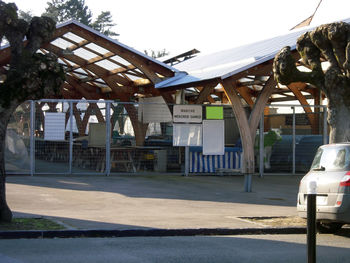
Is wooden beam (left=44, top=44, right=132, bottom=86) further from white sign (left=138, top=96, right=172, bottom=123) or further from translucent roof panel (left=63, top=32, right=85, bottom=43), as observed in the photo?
white sign (left=138, top=96, right=172, bottom=123)

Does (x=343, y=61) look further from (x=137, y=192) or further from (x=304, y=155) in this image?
(x=304, y=155)

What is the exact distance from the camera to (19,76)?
9094 mm

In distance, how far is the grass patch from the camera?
29.7ft

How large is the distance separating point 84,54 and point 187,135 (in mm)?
6487

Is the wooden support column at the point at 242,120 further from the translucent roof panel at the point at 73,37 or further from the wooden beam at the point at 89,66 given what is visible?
the wooden beam at the point at 89,66

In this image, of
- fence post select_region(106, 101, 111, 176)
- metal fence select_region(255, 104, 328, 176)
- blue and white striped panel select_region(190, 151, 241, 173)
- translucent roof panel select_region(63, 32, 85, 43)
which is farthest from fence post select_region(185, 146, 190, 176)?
translucent roof panel select_region(63, 32, 85, 43)

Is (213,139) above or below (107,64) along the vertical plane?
below

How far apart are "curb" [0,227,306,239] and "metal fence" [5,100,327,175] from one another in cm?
957

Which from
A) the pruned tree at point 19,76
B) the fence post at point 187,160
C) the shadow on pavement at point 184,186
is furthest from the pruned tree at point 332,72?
the fence post at point 187,160

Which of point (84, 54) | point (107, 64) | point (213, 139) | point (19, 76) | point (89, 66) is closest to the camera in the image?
point (19, 76)

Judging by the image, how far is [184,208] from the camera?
41.3 feet

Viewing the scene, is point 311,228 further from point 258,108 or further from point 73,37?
point 73,37

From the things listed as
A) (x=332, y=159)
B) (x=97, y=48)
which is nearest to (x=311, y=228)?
(x=332, y=159)

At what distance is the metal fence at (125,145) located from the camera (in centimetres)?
1875
